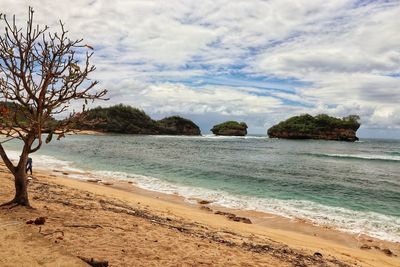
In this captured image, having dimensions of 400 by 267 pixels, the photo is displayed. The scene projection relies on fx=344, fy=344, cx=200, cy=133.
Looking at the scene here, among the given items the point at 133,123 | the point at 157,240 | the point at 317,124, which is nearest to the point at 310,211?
the point at 157,240

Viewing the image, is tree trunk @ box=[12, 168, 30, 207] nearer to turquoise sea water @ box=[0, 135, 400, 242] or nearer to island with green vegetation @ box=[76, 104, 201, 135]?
turquoise sea water @ box=[0, 135, 400, 242]

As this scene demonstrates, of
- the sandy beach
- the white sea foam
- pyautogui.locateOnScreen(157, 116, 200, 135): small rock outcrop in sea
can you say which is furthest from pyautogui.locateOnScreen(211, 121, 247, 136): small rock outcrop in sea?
the sandy beach

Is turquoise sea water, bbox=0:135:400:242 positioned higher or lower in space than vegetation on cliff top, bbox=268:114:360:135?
lower

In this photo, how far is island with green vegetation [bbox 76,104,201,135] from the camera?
557ft

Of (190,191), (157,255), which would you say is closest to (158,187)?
(190,191)

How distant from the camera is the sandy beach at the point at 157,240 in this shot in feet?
27.2

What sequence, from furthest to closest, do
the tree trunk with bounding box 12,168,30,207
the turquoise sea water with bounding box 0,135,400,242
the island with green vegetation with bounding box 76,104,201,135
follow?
the island with green vegetation with bounding box 76,104,201,135
the turquoise sea water with bounding box 0,135,400,242
the tree trunk with bounding box 12,168,30,207

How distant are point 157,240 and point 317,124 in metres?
155

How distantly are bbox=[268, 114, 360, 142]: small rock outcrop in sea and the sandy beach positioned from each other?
143m

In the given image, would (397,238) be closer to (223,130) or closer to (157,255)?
(157,255)

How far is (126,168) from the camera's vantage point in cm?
3762

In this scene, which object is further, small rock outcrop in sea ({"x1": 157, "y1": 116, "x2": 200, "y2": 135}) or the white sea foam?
small rock outcrop in sea ({"x1": 157, "y1": 116, "x2": 200, "y2": 135})

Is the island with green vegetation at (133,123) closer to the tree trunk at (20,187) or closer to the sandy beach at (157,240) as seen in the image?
the sandy beach at (157,240)

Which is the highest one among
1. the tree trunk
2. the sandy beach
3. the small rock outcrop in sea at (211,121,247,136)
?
the small rock outcrop in sea at (211,121,247,136)
